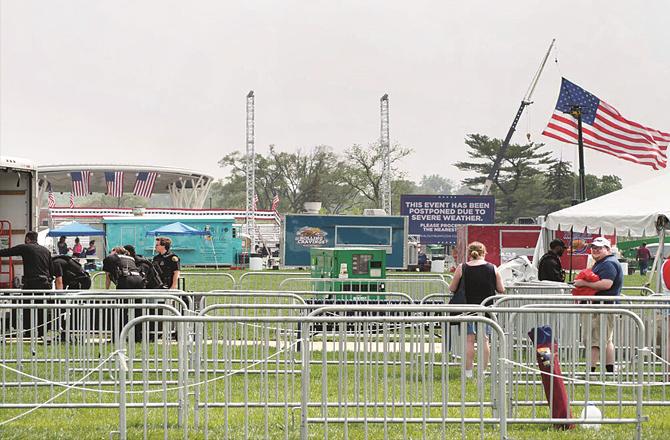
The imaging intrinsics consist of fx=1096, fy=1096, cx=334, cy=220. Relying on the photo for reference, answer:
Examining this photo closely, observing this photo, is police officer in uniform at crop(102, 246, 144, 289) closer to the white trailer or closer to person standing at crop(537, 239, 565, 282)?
the white trailer

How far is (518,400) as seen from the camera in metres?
10.2

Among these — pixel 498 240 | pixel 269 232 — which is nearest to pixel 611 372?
pixel 498 240

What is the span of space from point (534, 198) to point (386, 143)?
47.1 ft

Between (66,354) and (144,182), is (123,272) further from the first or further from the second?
(144,182)

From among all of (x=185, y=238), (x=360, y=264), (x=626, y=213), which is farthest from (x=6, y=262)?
(x=185, y=238)

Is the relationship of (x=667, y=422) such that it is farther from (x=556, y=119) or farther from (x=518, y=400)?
(x=556, y=119)

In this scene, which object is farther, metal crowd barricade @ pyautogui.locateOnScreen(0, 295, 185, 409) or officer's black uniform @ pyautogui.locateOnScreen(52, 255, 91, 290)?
officer's black uniform @ pyautogui.locateOnScreen(52, 255, 91, 290)

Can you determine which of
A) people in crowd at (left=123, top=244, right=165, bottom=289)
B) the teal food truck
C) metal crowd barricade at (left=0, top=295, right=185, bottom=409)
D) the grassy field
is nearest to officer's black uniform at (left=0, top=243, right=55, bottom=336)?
people in crowd at (left=123, top=244, right=165, bottom=289)

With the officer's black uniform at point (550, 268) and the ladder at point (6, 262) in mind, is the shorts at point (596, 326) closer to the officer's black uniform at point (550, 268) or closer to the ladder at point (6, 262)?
the officer's black uniform at point (550, 268)

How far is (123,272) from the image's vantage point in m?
16.9

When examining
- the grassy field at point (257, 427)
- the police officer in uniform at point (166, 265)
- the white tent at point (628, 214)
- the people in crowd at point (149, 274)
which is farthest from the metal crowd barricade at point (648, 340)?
the police officer in uniform at point (166, 265)

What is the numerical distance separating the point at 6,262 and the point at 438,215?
116 feet

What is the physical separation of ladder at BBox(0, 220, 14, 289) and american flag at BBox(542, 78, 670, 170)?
44.2ft

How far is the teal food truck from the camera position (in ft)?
187
